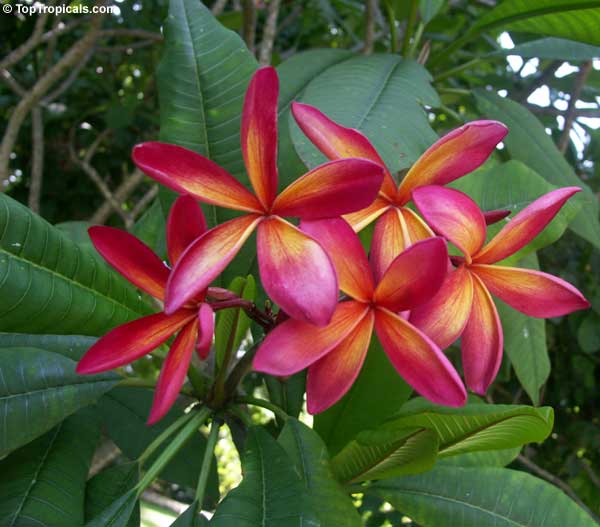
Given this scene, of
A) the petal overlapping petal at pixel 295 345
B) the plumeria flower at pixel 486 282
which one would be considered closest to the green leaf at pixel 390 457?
the plumeria flower at pixel 486 282

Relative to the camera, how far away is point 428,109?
63.7 inches

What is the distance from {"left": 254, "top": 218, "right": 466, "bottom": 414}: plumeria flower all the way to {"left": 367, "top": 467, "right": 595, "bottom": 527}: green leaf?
40 centimetres

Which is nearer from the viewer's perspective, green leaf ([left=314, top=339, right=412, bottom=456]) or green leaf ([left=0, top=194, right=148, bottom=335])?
green leaf ([left=0, top=194, right=148, bottom=335])

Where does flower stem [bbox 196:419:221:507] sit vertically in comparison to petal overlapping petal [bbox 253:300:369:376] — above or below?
below

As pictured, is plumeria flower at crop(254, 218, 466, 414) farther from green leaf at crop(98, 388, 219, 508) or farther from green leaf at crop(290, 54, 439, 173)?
green leaf at crop(98, 388, 219, 508)

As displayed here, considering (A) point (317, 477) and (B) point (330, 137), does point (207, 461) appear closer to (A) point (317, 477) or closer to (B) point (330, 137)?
(A) point (317, 477)

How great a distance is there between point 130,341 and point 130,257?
71mm

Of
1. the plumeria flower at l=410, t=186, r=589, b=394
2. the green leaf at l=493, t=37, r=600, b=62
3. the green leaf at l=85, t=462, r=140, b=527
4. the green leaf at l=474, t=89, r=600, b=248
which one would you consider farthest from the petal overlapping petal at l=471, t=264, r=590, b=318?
the green leaf at l=493, t=37, r=600, b=62

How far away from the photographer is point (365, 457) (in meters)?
0.76

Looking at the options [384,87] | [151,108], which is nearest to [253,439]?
[384,87]

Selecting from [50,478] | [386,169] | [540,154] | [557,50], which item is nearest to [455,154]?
[386,169]

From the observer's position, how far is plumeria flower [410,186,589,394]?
0.57 m

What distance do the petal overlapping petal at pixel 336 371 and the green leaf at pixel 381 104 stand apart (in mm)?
290

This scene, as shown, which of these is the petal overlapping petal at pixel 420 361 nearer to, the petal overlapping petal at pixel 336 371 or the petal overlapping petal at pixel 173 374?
the petal overlapping petal at pixel 336 371
